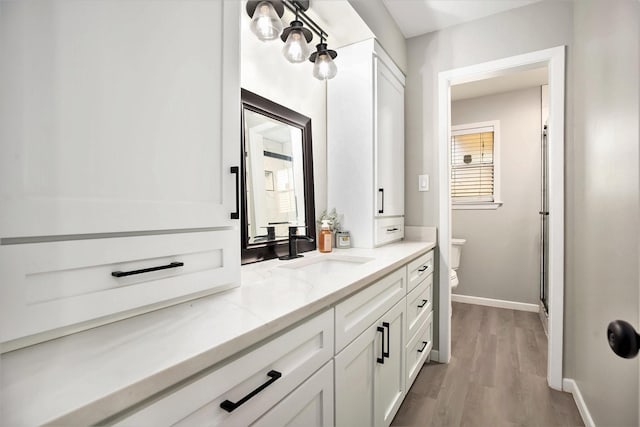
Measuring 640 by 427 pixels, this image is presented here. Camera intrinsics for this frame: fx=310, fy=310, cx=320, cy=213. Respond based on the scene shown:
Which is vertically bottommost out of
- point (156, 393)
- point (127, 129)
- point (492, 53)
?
point (156, 393)

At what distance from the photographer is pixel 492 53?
87.8 inches

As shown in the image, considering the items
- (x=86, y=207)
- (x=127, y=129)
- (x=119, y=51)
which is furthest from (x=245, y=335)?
(x=119, y=51)

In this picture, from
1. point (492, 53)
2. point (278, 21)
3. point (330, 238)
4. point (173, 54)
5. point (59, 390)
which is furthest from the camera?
point (492, 53)

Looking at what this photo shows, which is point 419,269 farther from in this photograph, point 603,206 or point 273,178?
point 273,178

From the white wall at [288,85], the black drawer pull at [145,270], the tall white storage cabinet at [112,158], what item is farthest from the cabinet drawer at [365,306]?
the white wall at [288,85]

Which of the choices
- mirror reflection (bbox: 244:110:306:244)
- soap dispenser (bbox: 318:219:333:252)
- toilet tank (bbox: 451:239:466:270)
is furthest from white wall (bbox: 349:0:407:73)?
toilet tank (bbox: 451:239:466:270)

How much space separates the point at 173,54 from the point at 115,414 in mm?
768

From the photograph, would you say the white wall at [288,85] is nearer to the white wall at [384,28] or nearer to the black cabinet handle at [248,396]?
the white wall at [384,28]

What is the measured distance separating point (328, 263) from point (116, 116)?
1.31 meters

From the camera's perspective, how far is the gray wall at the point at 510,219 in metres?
3.39

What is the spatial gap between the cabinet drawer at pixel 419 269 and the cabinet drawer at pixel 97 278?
1.16m

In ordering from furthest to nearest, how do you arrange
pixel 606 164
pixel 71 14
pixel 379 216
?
pixel 379 216 → pixel 606 164 → pixel 71 14

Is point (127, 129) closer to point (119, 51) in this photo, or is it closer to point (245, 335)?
point (119, 51)

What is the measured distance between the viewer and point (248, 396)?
64 cm
